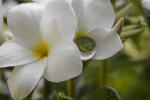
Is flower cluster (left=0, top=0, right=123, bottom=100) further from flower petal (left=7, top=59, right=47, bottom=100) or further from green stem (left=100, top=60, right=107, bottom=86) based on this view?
green stem (left=100, top=60, right=107, bottom=86)

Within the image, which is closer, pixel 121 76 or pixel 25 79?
pixel 25 79

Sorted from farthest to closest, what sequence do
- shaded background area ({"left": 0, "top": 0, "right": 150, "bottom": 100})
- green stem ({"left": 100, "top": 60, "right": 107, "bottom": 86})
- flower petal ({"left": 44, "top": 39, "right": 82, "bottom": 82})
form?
shaded background area ({"left": 0, "top": 0, "right": 150, "bottom": 100}) < green stem ({"left": 100, "top": 60, "right": 107, "bottom": 86}) < flower petal ({"left": 44, "top": 39, "right": 82, "bottom": 82})

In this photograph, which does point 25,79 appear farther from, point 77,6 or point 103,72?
point 103,72

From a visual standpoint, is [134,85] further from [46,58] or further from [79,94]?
[46,58]

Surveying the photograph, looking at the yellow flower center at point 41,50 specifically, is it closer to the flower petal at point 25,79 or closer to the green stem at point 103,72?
the flower petal at point 25,79

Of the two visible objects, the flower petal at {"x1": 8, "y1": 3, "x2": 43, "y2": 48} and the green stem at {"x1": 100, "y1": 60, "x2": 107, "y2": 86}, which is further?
the green stem at {"x1": 100, "y1": 60, "x2": 107, "y2": 86}

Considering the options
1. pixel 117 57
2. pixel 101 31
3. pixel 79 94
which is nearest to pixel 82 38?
pixel 101 31

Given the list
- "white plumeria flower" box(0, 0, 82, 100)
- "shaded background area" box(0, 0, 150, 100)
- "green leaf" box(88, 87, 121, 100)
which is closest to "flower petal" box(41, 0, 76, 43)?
"white plumeria flower" box(0, 0, 82, 100)

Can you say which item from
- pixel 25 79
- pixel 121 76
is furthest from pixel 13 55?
pixel 121 76

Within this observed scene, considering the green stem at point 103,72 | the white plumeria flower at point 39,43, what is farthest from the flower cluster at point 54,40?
the green stem at point 103,72
